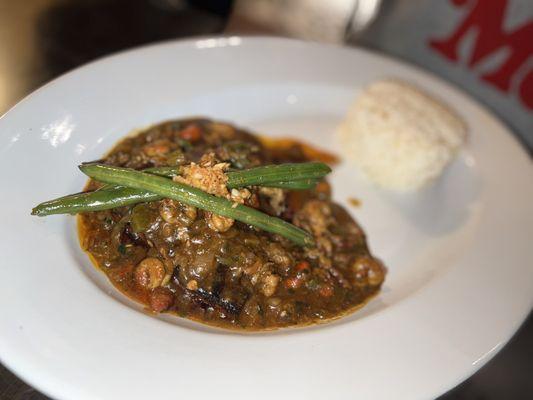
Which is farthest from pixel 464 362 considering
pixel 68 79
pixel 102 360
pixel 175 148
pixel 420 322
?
pixel 68 79

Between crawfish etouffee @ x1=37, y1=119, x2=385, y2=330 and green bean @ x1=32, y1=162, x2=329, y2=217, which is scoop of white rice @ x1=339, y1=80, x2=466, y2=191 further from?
green bean @ x1=32, y1=162, x2=329, y2=217

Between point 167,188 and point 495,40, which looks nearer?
point 167,188

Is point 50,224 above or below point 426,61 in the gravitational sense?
below

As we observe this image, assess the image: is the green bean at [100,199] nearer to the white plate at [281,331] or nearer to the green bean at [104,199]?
the green bean at [104,199]

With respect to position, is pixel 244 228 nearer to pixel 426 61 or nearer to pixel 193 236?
pixel 193 236

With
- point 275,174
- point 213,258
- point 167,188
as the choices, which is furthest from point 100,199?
point 275,174

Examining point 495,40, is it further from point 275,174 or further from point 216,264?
point 216,264
